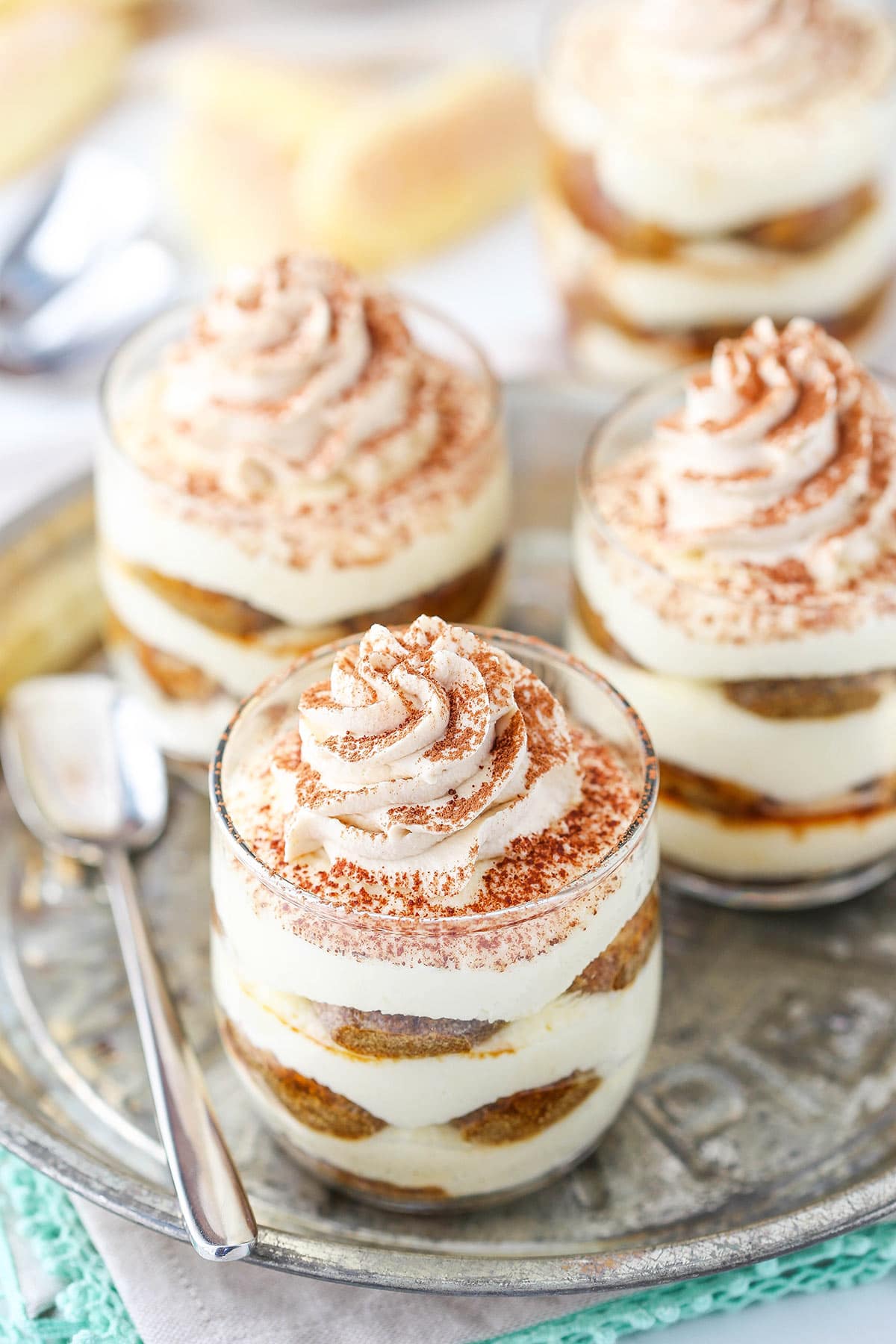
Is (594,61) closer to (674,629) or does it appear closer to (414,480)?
(414,480)

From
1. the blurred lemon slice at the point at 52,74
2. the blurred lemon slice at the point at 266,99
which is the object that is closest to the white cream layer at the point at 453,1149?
the blurred lemon slice at the point at 266,99

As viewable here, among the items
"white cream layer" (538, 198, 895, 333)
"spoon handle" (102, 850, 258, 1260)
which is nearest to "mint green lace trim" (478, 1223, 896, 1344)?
"spoon handle" (102, 850, 258, 1260)

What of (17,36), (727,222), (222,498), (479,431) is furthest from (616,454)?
(17,36)

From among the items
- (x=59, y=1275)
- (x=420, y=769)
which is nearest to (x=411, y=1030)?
(x=420, y=769)

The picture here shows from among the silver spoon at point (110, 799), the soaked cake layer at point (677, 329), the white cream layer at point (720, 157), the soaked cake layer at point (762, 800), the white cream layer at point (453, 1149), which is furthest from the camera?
the soaked cake layer at point (677, 329)

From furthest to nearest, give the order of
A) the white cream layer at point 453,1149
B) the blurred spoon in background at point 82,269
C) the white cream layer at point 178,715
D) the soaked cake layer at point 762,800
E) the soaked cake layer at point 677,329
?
the blurred spoon in background at point 82,269 < the soaked cake layer at point 677,329 < the white cream layer at point 178,715 < the soaked cake layer at point 762,800 < the white cream layer at point 453,1149

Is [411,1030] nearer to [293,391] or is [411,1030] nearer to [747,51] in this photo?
[293,391]

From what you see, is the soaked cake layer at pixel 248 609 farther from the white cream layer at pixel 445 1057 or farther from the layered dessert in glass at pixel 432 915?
the white cream layer at pixel 445 1057
